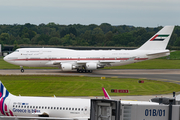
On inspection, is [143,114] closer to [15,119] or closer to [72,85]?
[15,119]

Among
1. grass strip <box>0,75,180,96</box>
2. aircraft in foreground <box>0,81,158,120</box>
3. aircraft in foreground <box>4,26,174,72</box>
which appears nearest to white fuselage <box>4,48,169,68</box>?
aircraft in foreground <box>4,26,174,72</box>

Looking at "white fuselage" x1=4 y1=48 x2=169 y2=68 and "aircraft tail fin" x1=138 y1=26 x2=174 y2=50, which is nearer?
"white fuselage" x1=4 y1=48 x2=169 y2=68

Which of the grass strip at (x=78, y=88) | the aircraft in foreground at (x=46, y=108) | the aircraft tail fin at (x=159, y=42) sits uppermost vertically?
the aircraft tail fin at (x=159, y=42)

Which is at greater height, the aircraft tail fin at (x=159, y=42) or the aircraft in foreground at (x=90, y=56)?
the aircraft tail fin at (x=159, y=42)

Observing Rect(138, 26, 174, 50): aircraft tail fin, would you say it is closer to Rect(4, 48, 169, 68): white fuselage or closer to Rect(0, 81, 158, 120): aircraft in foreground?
Rect(4, 48, 169, 68): white fuselage

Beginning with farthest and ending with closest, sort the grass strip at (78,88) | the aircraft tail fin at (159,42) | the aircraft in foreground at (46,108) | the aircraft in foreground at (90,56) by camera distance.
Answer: the aircraft tail fin at (159,42) → the aircraft in foreground at (90,56) → the grass strip at (78,88) → the aircraft in foreground at (46,108)

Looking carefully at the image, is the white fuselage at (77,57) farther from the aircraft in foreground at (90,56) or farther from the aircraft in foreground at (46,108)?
the aircraft in foreground at (46,108)

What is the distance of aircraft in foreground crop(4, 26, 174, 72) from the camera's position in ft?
201

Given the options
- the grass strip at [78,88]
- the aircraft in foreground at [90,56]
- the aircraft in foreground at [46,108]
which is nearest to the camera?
the aircraft in foreground at [46,108]

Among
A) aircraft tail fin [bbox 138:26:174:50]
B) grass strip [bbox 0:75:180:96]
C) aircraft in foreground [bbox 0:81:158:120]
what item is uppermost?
aircraft tail fin [bbox 138:26:174:50]

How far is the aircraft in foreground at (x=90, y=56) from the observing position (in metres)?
61.2

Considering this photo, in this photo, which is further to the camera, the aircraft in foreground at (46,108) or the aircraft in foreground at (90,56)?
the aircraft in foreground at (90,56)

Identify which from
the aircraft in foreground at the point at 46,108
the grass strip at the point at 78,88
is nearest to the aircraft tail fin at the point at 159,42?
the grass strip at the point at 78,88

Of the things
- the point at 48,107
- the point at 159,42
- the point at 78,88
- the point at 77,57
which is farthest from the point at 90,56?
the point at 48,107
